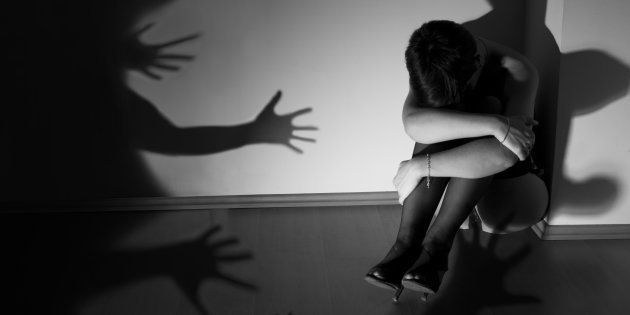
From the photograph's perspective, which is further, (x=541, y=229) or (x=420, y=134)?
(x=541, y=229)

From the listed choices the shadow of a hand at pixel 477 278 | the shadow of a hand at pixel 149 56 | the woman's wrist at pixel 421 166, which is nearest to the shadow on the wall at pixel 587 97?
the shadow of a hand at pixel 477 278

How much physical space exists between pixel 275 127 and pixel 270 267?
669 mm

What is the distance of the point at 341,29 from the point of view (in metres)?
2.64

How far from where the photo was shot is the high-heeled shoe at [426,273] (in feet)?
6.37

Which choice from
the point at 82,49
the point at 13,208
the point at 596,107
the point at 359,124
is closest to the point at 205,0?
the point at 82,49

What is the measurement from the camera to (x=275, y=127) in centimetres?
278

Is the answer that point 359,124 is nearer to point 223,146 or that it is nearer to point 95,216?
point 223,146

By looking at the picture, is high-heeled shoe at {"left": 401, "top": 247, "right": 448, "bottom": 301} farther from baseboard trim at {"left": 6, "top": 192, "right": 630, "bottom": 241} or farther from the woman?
baseboard trim at {"left": 6, "top": 192, "right": 630, "bottom": 241}

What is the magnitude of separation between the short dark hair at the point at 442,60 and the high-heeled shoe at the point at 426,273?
18.4 inches

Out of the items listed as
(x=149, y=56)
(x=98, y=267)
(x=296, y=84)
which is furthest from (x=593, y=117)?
(x=98, y=267)

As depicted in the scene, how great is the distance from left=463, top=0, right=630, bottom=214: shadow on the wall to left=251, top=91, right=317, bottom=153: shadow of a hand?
2.60 ft

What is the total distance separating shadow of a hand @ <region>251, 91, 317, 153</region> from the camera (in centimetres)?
276

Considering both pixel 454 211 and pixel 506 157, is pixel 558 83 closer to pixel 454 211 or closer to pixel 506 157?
pixel 506 157

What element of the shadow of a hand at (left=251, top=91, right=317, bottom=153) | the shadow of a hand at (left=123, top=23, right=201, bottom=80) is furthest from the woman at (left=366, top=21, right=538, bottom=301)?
the shadow of a hand at (left=123, top=23, right=201, bottom=80)
